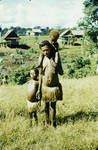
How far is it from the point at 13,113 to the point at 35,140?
183 cm

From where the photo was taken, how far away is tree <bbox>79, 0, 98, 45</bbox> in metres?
42.8

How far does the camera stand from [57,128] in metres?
8.00

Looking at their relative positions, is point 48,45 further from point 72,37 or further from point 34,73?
A: point 72,37

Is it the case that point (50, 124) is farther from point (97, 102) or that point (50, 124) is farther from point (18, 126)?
point (97, 102)

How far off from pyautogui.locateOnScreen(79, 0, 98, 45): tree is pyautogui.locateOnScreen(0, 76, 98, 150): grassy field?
32.4 meters

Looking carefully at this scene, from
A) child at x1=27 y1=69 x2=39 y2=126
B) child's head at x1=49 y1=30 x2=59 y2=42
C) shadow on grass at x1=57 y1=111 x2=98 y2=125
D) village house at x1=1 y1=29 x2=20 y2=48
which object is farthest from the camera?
village house at x1=1 y1=29 x2=20 y2=48

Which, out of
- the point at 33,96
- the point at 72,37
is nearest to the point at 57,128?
the point at 33,96

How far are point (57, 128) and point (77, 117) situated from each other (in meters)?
1.14

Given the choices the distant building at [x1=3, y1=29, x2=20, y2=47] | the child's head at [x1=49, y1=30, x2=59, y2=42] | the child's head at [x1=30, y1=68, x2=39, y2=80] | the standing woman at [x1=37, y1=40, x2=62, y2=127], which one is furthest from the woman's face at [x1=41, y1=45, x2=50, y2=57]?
the distant building at [x1=3, y1=29, x2=20, y2=47]

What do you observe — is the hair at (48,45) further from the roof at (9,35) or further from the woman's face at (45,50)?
the roof at (9,35)

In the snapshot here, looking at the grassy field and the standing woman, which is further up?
the standing woman

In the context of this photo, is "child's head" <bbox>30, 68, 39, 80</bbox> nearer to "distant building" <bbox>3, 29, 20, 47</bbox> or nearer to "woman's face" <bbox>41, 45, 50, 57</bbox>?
"woman's face" <bbox>41, 45, 50, 57</bbox>

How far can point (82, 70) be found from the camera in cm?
3238

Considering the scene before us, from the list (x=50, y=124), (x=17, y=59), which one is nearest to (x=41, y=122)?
(x=50, y=124)
